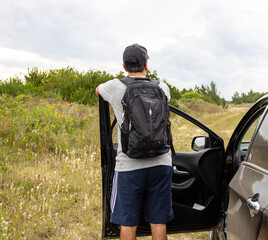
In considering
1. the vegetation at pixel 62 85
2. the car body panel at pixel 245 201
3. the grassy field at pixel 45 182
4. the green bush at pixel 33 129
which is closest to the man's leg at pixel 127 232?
the car body panel at pixel 245 201

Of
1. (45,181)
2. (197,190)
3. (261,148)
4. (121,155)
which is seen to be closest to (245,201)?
(261,148)

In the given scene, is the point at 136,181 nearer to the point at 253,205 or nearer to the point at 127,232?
the point at 127,232

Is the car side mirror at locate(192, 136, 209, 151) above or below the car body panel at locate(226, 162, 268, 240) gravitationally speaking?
above

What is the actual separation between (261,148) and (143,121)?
2.64ft

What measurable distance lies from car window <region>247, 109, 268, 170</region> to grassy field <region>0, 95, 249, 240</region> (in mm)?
2369

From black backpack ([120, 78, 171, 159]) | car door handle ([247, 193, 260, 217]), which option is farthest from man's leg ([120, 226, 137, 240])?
car door handle ([247, 193, 260, 217])

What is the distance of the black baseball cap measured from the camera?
2.54 meters

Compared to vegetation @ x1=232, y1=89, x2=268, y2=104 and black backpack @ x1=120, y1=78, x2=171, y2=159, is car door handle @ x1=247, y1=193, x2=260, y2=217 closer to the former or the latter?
black backpack @ x1=120, y1=78, x2=171, y2=159

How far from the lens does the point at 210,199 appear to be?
3047 mm

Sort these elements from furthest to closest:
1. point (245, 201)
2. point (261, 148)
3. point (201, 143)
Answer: point (201, 143), point (261, 148), point (245, 201)

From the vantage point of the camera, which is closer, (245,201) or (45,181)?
(245,201)

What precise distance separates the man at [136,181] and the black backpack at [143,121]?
10 cm

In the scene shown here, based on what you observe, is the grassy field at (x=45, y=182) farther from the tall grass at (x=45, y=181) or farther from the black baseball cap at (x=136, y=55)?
the black baseball cap at (x=136, y=55)

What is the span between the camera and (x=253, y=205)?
188cm
